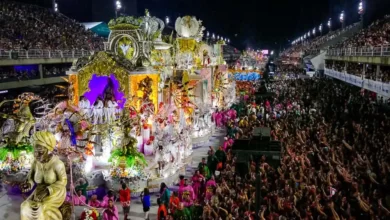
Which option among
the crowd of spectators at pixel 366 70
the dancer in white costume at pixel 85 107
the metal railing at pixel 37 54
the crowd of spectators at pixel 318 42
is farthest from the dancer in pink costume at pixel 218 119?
the crowd of spectators at pixel 318 42

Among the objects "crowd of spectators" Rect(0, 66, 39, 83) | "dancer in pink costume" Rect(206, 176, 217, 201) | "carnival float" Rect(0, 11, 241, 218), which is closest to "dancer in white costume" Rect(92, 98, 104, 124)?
"carnival float" Rect(0, 11, 241, 218)

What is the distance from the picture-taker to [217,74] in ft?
92.5

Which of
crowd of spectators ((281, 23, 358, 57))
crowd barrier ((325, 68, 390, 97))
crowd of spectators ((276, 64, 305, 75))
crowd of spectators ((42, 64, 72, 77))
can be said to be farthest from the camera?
crowd of spectators ((281, 23, 358, 57))

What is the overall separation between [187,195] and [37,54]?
22.4m

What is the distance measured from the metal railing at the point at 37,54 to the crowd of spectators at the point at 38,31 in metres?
0.72

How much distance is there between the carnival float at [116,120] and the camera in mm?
12328

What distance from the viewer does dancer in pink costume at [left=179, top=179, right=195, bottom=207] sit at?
1004 cm

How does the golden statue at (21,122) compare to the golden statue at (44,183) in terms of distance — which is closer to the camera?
the golden statue at (44,183)

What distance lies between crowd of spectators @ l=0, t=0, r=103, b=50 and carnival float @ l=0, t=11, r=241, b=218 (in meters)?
14.5

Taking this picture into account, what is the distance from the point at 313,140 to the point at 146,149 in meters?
6.06

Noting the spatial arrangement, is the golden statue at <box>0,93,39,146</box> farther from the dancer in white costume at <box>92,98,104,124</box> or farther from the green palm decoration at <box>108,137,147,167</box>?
the green palm decoration at <box>108,137,147,167</box>

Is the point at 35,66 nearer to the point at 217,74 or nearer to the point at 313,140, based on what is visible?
the point at 217,74

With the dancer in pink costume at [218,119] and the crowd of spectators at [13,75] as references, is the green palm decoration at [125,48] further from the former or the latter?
the crowd of spectators at [13,75]

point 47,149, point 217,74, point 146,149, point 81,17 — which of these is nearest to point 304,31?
point 81,17
